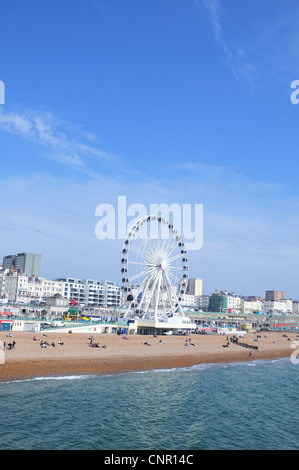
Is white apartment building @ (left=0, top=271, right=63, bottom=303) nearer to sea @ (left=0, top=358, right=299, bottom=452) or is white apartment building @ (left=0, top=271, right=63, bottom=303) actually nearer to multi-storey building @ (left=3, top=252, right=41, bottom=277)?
multi-storey building @ (left=3, top=252, right=41, bottom=277)

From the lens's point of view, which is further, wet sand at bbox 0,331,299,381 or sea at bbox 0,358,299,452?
wet sand at bbox 0,331,299,381

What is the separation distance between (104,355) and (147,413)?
60.2 ft

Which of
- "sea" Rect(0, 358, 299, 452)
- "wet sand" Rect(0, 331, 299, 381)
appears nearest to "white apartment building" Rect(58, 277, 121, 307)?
"wet sand" Rect(0, 331, 299, 381)

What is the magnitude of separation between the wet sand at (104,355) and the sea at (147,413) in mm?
2005

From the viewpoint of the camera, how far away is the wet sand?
35.8m

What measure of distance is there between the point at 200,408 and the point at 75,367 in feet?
49.9

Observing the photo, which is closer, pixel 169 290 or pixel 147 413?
pixel 147 413

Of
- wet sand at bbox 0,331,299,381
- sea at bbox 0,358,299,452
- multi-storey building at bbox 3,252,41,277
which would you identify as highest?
multi-storey building at bbox 3,252,41,277

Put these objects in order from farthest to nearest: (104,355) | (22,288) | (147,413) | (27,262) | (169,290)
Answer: (27,262), (22,288), (169,290), (104,355), (147,413)

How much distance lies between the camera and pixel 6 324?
2124 inches

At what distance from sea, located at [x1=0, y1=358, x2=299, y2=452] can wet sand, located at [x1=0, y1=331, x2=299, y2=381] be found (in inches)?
78.9

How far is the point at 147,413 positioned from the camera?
85.7 feet

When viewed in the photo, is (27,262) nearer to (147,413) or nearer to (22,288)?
(22,288)

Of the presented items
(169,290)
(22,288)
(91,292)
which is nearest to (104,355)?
(169,290)
